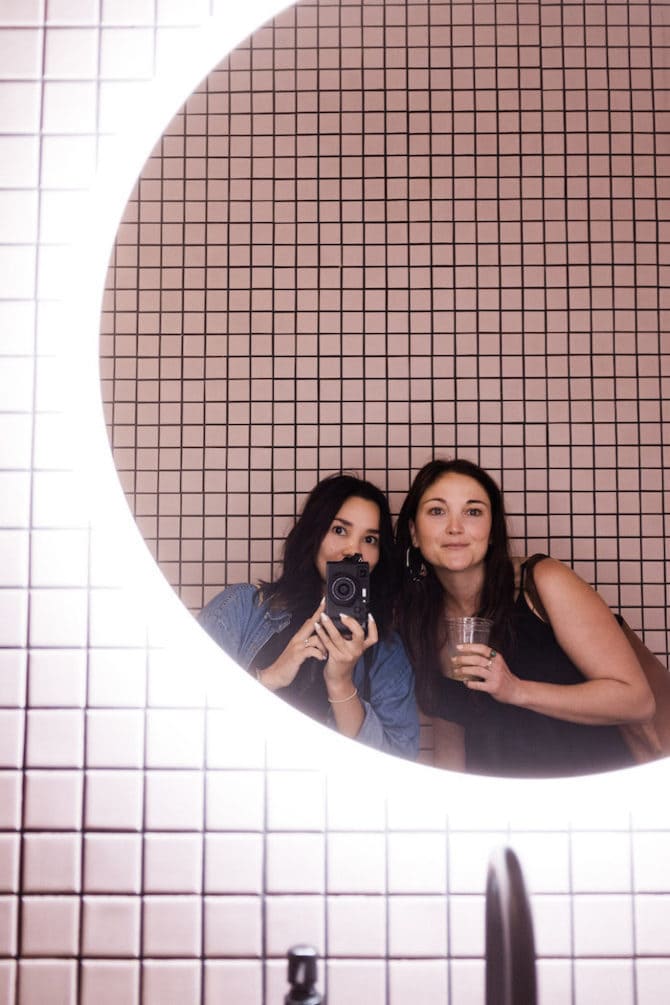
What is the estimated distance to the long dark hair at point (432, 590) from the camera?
2.22 ft

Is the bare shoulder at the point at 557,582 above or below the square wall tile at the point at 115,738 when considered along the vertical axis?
above

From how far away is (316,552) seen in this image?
2.54ft

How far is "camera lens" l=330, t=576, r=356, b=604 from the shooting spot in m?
0.67

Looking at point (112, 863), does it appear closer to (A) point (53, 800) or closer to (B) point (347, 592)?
(A) point (53, 800)

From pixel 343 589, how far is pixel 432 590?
12 cm

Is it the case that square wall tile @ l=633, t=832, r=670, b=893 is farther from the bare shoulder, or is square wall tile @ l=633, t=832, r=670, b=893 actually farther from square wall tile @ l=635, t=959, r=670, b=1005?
the bare shoulder

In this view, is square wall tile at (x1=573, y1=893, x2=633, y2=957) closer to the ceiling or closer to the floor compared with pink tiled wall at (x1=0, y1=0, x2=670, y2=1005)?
closer to the floor

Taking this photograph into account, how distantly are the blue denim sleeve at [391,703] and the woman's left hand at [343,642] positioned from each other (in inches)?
0.4

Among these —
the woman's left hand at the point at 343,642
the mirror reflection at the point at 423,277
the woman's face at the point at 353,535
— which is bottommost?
the woman's left hand at the point at 343,642

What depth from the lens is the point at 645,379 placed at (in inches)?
35.5

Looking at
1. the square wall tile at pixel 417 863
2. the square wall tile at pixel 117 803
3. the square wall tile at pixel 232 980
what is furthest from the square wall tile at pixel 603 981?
the square wall tile at pixel 117 803

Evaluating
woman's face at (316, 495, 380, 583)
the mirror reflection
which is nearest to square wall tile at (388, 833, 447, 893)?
woman's face at (316, 495, 380, 583)

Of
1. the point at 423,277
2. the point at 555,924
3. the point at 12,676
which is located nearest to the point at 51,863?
the point at 12,676

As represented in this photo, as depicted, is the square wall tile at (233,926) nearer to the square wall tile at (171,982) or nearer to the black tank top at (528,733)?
the square wall tile at (171,982)
